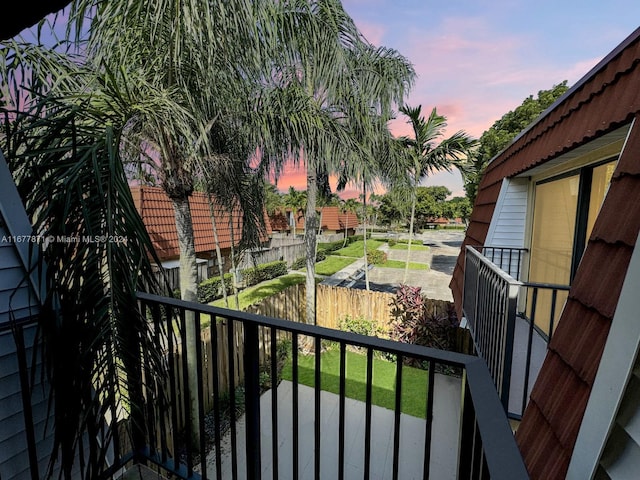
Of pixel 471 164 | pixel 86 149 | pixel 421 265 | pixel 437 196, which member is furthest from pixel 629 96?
pixel 437 196

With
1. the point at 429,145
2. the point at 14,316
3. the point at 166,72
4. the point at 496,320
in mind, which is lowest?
the point at 496,320

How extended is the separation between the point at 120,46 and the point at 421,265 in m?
14.9

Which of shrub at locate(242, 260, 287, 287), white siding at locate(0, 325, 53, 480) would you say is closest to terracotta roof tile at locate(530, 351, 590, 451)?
white siding at locate(0, 325, 53, 480)

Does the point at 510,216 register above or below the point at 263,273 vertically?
above

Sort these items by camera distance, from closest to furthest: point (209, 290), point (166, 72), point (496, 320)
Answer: point (496, 320) → point (166, 72) → point (209, 290)

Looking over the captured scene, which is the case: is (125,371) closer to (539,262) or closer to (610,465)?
(610,465)

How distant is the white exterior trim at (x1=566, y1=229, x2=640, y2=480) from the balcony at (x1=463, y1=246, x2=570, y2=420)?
89 cm

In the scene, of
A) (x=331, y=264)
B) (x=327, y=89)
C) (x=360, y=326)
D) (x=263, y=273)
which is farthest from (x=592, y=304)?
(x=331, y=264)

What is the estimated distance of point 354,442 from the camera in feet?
11.1

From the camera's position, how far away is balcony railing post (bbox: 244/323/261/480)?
4.00 ft

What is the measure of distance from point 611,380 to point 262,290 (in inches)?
361

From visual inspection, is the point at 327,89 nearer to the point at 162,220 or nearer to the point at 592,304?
the point at 592,304

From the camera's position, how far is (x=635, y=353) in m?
0.70

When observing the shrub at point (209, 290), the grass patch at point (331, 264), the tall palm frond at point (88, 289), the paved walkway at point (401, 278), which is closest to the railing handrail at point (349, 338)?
the tall palm frond at point (88, 289)
